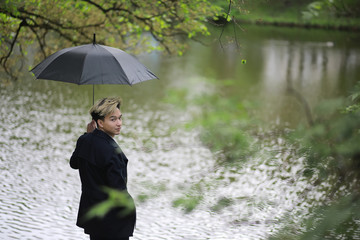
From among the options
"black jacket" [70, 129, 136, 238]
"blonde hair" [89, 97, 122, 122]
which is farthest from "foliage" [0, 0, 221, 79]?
"black jacket" [70, 129, 136, 238]

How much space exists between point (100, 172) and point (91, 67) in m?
1.19

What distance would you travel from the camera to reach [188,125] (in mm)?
2154

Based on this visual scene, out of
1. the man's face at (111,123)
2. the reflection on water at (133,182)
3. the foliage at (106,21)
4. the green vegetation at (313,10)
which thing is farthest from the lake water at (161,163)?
the foliage at (106,21)

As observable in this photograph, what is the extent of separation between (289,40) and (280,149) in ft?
106

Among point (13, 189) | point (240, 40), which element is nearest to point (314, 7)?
point (240, 40)

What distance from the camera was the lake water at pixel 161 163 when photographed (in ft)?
7.45

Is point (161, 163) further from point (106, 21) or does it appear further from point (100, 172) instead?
point (100, 172)

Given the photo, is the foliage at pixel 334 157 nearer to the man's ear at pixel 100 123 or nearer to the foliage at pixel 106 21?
the man's ear at pixel 100 123

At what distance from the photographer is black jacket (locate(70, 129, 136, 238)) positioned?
3.17 meters

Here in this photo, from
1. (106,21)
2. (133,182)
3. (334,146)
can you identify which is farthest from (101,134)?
(106,21)

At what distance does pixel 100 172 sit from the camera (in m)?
3.25

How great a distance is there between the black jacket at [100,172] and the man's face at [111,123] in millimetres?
29

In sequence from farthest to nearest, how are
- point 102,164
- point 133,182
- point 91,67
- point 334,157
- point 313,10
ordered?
point 91,67
point 133,182
point 102,164
point 313,10
point 334,157

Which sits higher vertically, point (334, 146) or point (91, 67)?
point (91, 67)
